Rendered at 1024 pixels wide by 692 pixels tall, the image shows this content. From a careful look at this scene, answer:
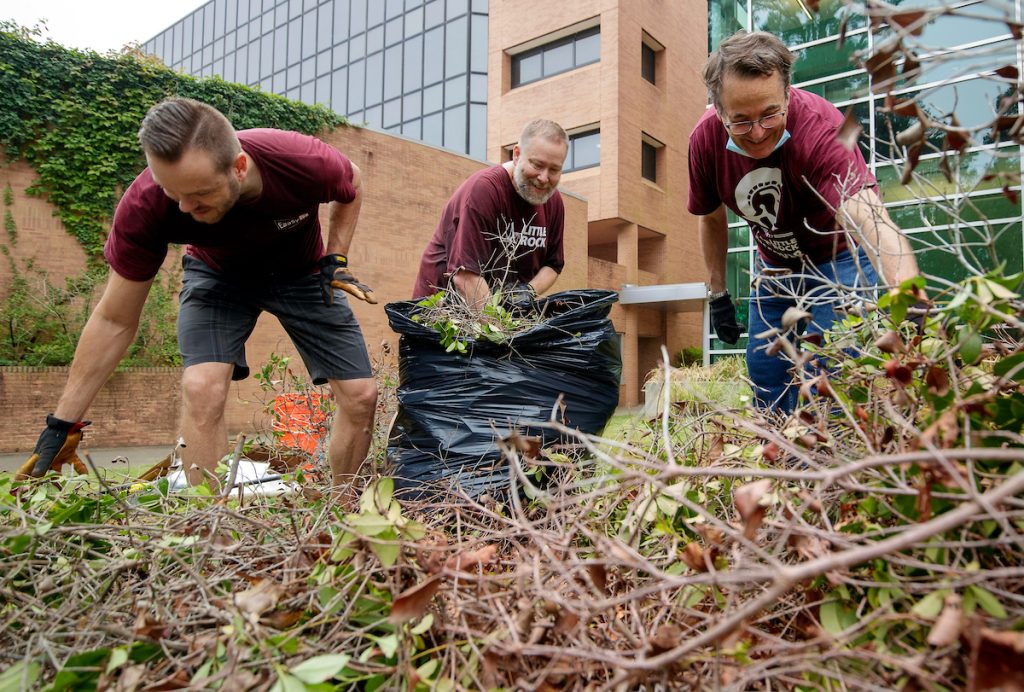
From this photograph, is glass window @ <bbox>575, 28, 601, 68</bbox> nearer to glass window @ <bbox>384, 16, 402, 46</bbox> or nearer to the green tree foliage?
glass window @ <bbox>384, 16, 402, 46</bbox>

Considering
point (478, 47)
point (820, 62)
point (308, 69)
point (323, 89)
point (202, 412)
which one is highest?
point (308, 69)

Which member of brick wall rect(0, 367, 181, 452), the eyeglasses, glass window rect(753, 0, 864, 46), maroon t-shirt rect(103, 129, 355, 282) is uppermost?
glass window rect(753, 0, 864, 46)

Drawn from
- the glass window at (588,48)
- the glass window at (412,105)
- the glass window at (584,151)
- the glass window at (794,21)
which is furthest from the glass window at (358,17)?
the glass window at (794,21)

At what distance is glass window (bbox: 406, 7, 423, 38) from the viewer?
21062 millimetres

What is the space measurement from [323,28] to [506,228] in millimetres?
25317

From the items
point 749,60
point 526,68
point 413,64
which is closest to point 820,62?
point 526,68

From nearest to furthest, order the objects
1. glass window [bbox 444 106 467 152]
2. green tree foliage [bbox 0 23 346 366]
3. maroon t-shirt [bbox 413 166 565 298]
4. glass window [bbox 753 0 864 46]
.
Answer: maroon t-shirt [bbox 413 166 565 298], green tree foliage [bbox 0 23 346 366], glass window [bbox 753 0 864 46], glass window [bbox 444 106 467 152]

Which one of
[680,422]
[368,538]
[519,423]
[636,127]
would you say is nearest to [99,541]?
[368,538]

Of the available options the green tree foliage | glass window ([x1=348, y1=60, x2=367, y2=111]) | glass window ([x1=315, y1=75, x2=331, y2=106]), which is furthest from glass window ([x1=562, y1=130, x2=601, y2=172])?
glass window ([x1=315, y1=75, x2=331, y2=106])

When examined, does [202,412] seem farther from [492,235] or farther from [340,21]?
[340,21]

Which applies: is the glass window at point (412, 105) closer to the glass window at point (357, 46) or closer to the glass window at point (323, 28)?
the glass window at point (357, 46)

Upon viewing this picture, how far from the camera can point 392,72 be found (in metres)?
21.8

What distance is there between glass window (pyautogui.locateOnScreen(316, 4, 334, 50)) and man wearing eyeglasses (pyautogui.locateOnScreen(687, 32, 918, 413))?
25060mm

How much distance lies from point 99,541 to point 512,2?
19.8m
